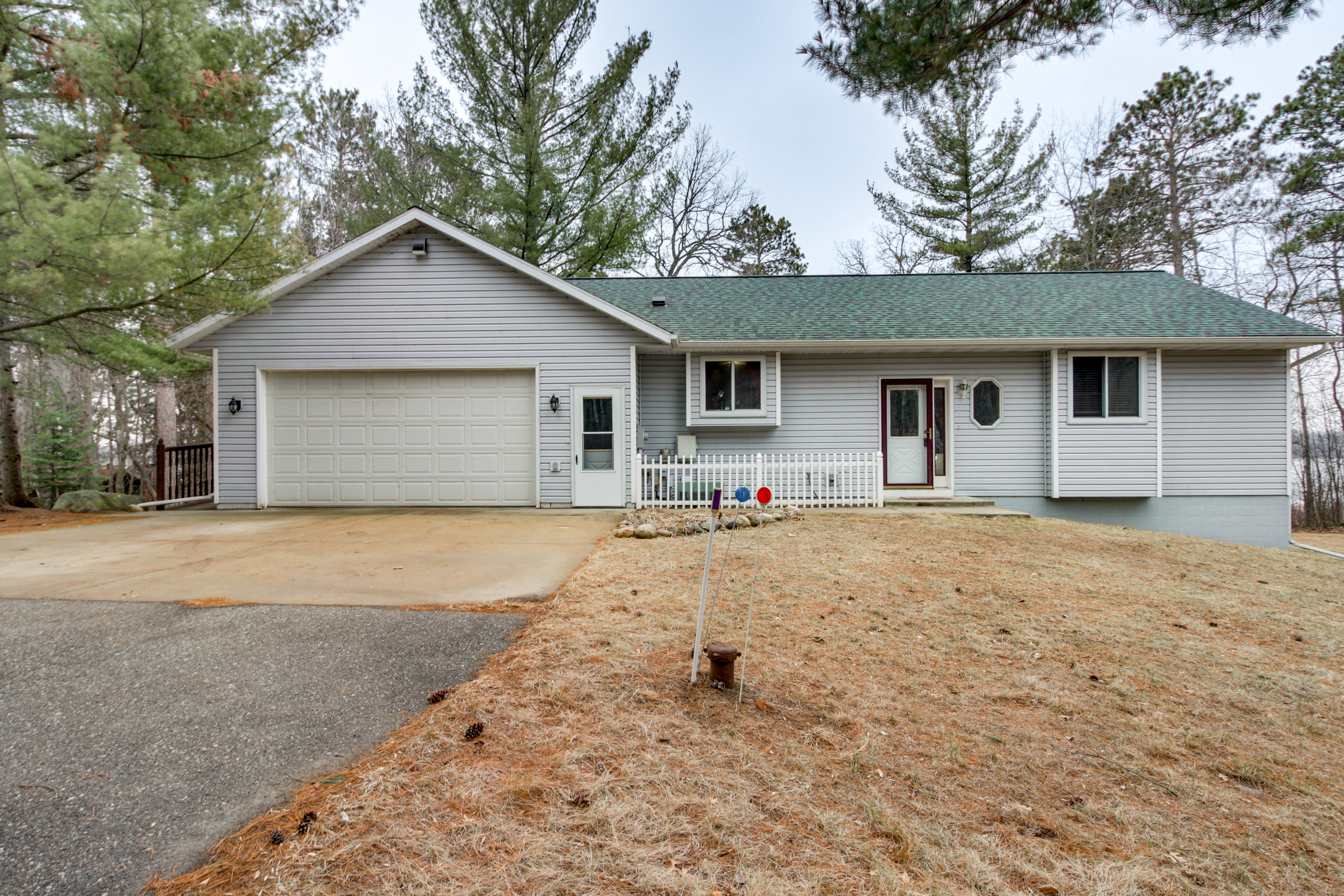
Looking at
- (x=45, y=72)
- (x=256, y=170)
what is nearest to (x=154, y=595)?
(x=256, y=170)

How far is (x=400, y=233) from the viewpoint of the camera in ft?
33.2

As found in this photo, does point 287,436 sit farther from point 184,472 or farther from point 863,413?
point 863,413

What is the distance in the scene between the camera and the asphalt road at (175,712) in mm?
1925

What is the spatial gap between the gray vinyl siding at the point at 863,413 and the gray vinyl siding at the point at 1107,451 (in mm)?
382

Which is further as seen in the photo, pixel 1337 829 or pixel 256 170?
pixel 256 170

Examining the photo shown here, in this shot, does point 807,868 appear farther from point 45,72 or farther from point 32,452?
point 32,452

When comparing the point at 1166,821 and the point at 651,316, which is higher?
the point at 651,316

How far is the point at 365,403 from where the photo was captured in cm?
1030

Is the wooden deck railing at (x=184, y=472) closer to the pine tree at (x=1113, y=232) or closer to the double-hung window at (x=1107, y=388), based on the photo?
the double-hung window at (x=1107, y=388)

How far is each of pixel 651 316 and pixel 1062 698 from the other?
982 cm

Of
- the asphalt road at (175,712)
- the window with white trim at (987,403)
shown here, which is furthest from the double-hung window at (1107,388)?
the asphalt road at (175,712)

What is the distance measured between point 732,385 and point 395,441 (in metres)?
5.71

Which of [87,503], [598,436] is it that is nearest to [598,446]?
[598,436]

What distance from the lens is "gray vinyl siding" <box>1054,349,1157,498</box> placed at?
10.8 metres
